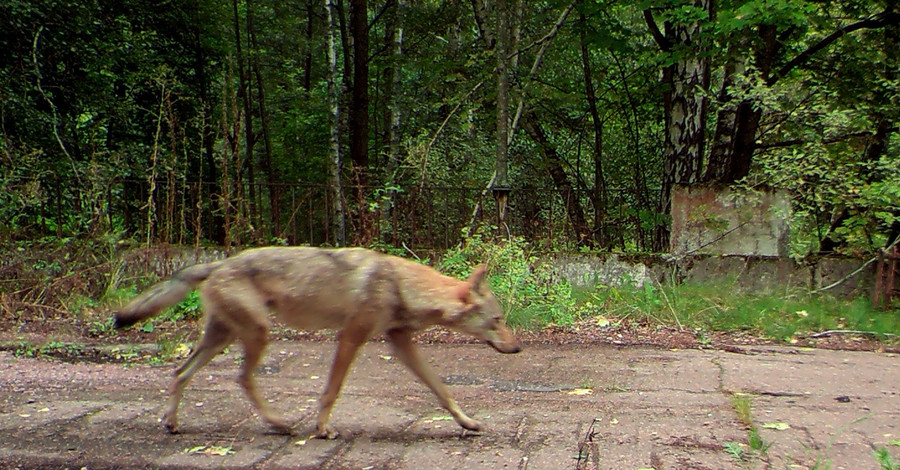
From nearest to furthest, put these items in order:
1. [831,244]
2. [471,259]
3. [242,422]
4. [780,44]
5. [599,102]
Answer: [242,422]
[471,259]
[831,244]
[780,44]
[599,102]

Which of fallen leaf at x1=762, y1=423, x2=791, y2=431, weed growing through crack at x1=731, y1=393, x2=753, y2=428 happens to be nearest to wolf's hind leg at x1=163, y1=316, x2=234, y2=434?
weed growing through crack at x1=731, y1=393, x2=753, y2=428

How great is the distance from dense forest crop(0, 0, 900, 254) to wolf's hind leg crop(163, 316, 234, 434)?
4753 mm

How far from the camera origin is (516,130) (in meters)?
12.4

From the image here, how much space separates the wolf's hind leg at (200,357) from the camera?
445 centimetres

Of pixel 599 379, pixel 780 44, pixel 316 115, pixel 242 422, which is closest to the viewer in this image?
pixel 242 422

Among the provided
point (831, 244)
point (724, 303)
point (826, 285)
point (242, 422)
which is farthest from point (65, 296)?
point (831, 244)

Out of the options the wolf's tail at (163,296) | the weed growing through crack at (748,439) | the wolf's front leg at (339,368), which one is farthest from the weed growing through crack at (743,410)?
the wolf's tail at (163,296)

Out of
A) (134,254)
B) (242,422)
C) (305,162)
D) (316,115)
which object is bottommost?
(242,422)

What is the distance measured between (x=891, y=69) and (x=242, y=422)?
33.0 feet

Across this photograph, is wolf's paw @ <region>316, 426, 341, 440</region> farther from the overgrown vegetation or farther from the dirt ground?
the overgrown vegetation

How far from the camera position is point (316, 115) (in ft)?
62.9

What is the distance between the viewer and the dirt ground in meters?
3.99

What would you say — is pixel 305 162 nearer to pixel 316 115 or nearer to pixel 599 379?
pixel 316 115

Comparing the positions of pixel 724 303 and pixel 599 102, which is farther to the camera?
pixel 599 102
